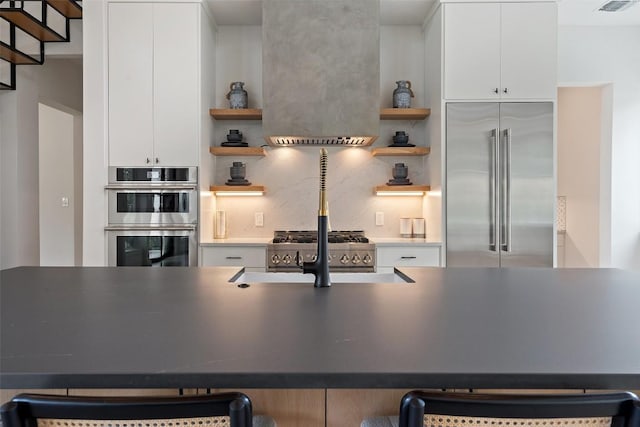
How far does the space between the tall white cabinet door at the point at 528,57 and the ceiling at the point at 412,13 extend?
1.41 ft

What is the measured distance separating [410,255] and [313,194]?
1.14 metres

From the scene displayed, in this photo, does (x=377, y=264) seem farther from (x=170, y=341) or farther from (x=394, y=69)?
(x=170, y=341)

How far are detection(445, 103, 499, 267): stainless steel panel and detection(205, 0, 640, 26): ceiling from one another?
1044 millimetres

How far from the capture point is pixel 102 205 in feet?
11.5

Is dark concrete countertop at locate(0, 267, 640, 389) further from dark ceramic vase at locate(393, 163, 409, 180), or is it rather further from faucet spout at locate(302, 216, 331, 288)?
dark ceramic vase at locate(393, 163, 409, 180)

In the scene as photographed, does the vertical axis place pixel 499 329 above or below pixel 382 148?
below

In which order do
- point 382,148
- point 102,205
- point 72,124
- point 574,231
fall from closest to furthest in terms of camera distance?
point 102,205 < point 382,148 < point 574,231 < point 72,124

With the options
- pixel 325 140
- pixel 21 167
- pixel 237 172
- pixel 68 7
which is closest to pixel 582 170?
pixel 325 140

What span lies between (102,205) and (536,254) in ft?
11.2

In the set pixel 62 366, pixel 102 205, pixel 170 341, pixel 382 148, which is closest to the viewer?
pixel 62 366

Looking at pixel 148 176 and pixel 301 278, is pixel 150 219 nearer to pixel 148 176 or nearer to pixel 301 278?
pixel 148 176

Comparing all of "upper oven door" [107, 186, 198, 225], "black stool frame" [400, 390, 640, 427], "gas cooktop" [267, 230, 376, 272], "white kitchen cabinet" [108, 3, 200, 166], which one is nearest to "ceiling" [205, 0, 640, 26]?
"white kitchen cabinet" [108, 3, 200, 166]

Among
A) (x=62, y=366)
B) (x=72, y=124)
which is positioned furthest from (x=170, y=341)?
(x=72, y=124)

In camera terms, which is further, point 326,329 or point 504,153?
point 504,153
